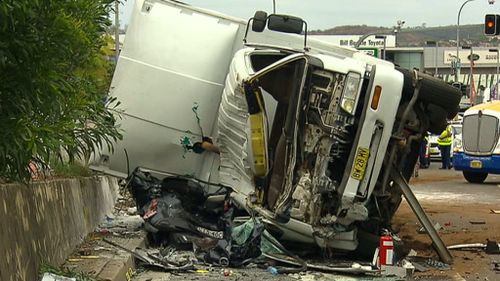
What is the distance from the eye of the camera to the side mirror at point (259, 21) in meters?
10.1

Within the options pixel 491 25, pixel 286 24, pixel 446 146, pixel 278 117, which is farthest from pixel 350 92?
pixel 446 146

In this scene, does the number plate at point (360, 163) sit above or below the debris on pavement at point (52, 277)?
above

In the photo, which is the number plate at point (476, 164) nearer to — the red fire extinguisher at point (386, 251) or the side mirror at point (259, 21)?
the side mirror at point (259, 21)

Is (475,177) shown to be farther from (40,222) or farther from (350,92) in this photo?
(40,222)

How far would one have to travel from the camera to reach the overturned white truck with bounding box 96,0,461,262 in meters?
8.55

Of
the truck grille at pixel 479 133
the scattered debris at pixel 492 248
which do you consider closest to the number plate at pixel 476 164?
the truck grille at pixel 479 133

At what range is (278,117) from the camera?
30.0ft

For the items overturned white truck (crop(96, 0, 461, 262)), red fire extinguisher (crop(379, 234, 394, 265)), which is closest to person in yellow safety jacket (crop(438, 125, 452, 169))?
overturned white truck (crop(96, 0, 461, 262))

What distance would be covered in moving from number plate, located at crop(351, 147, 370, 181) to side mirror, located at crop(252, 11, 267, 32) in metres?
2.39

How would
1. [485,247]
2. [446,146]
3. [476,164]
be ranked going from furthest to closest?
[446,146] → [476,164] → [485,247]

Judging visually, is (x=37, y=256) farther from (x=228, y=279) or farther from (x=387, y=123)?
(x=387, y=123)

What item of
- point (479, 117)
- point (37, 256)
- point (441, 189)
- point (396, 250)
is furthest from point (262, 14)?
point (479, 117)

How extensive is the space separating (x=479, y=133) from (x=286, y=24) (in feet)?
43.8

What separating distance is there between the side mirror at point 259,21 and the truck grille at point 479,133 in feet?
42.4
